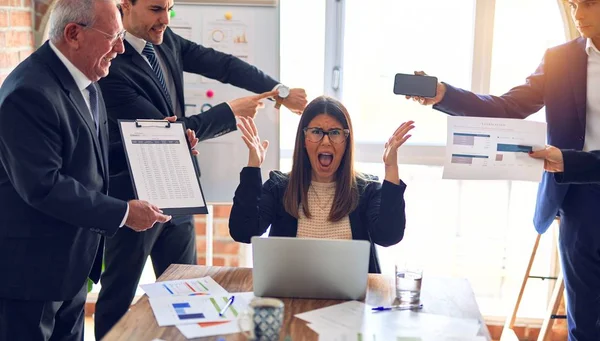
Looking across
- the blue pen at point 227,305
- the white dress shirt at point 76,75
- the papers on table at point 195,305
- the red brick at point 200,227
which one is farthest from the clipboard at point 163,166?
the red brick at point 200,227

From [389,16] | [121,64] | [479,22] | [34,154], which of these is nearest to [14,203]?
[34,154]

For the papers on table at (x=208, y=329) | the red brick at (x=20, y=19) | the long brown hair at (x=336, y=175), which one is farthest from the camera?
the red brick at (x=20, y=19)

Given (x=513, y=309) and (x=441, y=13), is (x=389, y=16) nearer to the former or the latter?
(x=441, y=13)

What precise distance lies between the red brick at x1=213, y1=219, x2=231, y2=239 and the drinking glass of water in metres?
1.68

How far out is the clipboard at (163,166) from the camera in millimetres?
2053

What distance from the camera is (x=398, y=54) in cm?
323

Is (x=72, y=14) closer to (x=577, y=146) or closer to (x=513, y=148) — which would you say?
(x=513, y=148)

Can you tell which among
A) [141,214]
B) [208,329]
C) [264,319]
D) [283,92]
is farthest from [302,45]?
[264,319]

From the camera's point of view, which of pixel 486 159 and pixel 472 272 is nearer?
pixel 486 159

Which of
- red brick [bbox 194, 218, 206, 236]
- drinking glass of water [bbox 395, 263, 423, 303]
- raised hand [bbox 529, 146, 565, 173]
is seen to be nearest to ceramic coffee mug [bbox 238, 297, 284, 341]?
drinking glass of water [bbox 395, 263, 423, 303]

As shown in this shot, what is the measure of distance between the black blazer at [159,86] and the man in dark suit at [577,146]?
115cm

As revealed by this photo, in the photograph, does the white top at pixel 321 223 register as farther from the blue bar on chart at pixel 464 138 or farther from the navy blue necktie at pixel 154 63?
the navy blue necktie at pixel 154 63

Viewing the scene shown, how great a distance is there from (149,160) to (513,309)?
175cm

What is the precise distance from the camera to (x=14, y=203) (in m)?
1.83
